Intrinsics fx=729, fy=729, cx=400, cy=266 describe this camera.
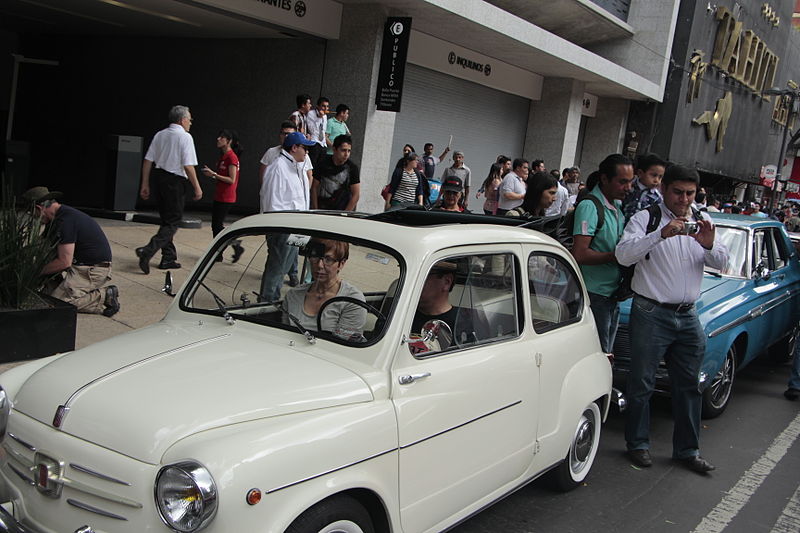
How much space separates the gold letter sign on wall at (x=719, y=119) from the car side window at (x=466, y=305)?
25257 mm

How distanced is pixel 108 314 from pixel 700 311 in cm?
526

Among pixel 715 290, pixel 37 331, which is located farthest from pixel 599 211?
pixel 37 331

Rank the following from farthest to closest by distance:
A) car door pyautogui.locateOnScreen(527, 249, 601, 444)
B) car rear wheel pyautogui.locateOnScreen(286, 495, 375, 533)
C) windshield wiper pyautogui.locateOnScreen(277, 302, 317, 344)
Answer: car door pyautogui.locateOnScreen(527, 249, 601, 444)
windshield wiper pyautogui.locateOnScreen(277, 302, 317, 344)
car rear wheel pyautogui.locateOnScreen(286, 495, 375, 533)

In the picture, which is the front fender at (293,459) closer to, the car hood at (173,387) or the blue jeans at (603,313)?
the car hood at (173,387)

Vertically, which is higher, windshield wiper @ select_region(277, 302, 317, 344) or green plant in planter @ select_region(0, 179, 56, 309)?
windshield wiper @ select_region(277, 302, 317, 344)

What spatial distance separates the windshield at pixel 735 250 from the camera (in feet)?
23.2

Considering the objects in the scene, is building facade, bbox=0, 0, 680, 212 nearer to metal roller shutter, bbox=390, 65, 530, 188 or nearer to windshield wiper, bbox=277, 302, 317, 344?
metal roller shutter, bbox=390, 65, 530, 188

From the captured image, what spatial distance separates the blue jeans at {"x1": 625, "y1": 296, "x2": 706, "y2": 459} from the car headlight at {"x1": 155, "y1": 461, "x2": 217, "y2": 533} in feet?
11.8

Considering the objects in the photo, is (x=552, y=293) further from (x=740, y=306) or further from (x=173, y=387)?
(x=740, y=306)

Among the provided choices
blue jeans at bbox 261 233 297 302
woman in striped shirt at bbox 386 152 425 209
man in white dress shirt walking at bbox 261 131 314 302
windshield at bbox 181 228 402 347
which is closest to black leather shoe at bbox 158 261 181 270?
man in white dress shirt walking at bbox 261 131 314 302

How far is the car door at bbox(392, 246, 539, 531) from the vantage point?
3.16m

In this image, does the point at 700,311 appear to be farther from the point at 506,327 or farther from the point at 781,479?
the point at 506,327

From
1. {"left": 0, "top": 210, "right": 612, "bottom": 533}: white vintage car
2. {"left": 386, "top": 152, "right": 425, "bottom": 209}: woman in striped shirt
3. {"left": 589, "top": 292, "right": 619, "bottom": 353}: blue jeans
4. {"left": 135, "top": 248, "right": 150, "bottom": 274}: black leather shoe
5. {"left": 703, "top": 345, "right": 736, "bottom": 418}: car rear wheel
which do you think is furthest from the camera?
{"left": 386, "top": 152, "right": 425, "bottom": 209}: woman in striped shirt

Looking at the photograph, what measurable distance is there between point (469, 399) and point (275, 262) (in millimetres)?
1195
